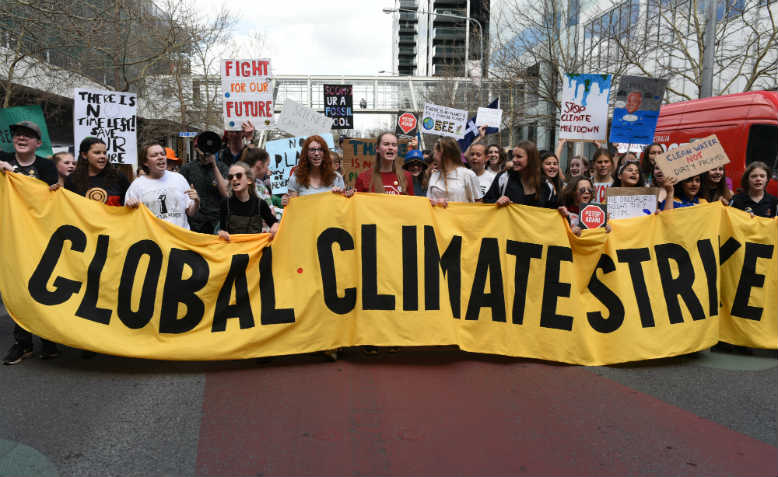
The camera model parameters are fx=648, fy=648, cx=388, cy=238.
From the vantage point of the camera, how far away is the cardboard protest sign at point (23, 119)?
699 cm

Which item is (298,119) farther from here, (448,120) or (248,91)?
(448,120)

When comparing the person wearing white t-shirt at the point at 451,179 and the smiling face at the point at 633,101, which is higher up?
the smiling face at the point at 633,101

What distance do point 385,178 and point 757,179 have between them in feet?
12.0

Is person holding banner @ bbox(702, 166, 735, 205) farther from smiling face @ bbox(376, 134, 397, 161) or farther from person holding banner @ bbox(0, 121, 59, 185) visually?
person holding banner @ bbox(0, 121, 59, 185)

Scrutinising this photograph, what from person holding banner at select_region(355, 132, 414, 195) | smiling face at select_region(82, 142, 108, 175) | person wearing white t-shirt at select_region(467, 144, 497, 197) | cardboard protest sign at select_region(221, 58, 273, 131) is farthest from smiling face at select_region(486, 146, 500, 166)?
smiling face at select_region(82, 142, 108, 175)

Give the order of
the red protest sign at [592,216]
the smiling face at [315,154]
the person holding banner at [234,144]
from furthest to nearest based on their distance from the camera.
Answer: the person holding banner at [234,144], the smiling face at [315,154], the red protest sign at [592,216]

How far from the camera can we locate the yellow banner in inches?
198

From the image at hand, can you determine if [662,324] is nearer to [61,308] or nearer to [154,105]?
[61,308]

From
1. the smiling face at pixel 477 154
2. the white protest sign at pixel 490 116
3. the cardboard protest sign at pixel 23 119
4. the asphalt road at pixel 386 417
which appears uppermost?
the white protest sign at pixel 490 116

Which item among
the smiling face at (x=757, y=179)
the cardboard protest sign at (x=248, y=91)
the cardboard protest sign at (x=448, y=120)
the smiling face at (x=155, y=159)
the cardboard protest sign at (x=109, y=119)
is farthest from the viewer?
the cardboard protest sign at (x=448, y=120)

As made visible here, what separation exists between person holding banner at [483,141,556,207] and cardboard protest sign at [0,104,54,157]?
4.77 metres

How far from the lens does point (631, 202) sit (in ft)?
20.1

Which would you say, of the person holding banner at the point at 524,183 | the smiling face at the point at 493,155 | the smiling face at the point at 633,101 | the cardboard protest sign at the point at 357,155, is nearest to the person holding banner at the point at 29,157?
the cardboard protest sign at the point at 357,155

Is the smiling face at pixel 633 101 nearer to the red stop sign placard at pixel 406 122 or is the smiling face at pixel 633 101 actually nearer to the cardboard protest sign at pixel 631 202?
the cardboard protest sign at pixel 631 202
